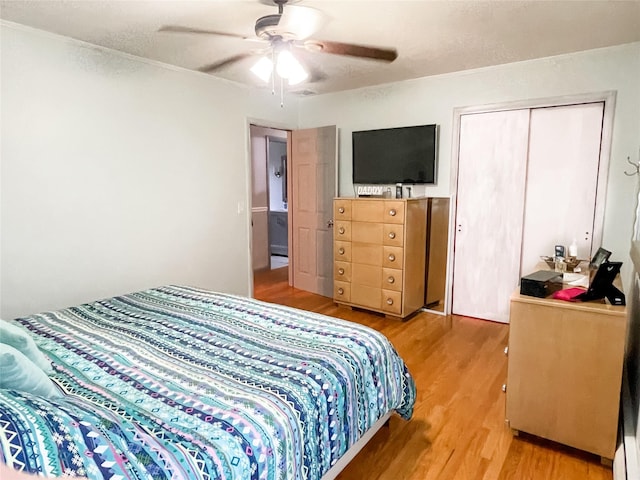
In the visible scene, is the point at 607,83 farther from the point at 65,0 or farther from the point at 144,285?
the point at 144,285

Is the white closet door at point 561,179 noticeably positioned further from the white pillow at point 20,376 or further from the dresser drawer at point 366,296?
the white pillow at point 20,376

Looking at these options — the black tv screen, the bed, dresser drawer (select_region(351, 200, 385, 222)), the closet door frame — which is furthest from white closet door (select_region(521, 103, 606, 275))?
the bed

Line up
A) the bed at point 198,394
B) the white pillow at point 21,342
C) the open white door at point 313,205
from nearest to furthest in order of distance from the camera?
the bed at point 198,394, the white pillow at point 21,342, the open white door at point 313,205

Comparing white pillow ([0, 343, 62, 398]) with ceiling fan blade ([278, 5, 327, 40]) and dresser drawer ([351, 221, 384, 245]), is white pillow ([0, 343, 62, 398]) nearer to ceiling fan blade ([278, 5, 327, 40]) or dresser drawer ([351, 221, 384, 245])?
ceiling fan blade ([278, 5, 327, 40])

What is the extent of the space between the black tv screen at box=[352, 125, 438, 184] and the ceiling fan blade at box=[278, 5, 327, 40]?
2020 millimetres

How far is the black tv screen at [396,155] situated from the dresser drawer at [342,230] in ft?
1.95

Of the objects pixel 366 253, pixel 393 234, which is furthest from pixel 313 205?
pixel 393 234

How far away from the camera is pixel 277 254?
7.48 m

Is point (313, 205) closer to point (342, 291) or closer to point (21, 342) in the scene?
point (342, 291)

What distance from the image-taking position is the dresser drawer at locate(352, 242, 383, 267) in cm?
384

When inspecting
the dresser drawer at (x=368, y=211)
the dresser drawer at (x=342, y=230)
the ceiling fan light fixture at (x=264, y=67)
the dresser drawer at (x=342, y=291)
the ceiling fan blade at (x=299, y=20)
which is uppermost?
the ceiling fan blade at (x=299, y=20)

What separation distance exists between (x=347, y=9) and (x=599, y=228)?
8.42 ft

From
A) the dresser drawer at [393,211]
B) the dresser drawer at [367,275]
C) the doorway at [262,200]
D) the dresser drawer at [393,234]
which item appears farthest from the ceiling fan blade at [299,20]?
the doorway at [262,200]

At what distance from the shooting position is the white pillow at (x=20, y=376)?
1089 millimetres
